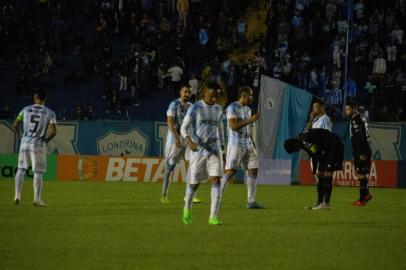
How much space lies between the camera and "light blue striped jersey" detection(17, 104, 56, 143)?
19.3 m

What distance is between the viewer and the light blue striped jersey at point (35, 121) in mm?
19328

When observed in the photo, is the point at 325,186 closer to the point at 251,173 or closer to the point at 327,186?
the point at 327,186

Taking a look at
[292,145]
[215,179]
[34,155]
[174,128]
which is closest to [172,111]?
[174,128]

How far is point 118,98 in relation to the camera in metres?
37.7

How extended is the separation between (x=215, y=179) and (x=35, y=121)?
515 cm

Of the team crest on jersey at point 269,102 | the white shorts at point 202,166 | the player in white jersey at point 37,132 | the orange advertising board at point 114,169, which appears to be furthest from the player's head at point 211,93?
the orange advertising board at point 114,169

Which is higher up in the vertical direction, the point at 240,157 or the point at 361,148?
the point at 361,148

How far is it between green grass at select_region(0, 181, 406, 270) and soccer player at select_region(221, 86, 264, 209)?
0.65 metres

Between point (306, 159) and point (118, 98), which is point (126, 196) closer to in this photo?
point (306, 159)

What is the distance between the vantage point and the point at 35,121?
19328 millimetres

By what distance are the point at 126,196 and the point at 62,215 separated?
20.0 feet

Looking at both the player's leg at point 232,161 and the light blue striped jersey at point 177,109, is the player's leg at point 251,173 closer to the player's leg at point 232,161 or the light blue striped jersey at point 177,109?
the player's leg at point 232,161

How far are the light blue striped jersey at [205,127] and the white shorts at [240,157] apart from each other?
3197mm

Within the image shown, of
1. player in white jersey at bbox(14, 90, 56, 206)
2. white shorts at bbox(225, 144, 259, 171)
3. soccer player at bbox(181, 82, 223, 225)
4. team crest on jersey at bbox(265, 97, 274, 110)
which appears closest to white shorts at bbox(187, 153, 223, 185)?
soccer player at bbox(181, 82, 223, 225)
